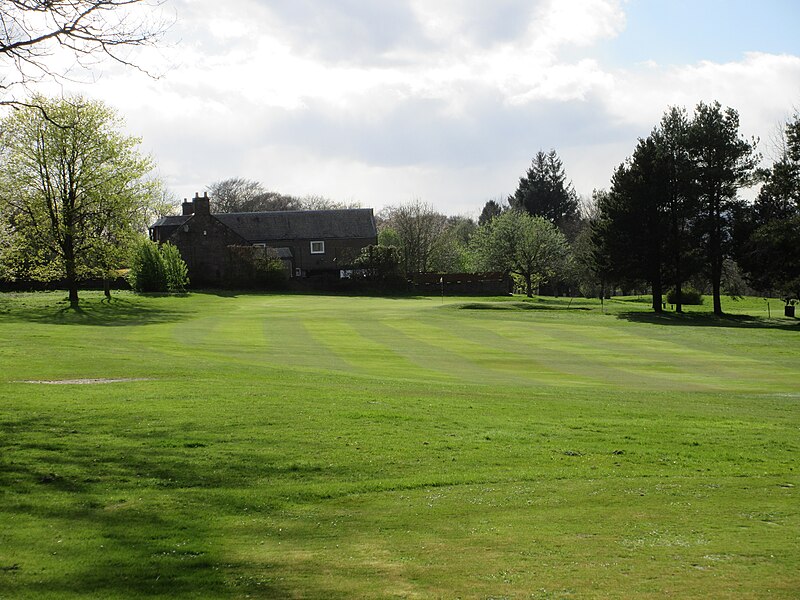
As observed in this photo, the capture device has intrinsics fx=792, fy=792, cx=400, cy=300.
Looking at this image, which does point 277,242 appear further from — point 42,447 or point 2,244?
point 42,447

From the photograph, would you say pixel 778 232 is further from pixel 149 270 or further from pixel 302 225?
pixel 302 225

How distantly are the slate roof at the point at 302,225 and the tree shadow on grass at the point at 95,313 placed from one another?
42408mm

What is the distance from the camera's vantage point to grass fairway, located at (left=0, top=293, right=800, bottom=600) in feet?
20.0

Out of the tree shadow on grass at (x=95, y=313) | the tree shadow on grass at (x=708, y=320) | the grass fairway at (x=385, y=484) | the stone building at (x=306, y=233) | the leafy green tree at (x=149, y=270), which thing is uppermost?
the stone building at (x=306, y=233)

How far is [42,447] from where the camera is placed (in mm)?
10180

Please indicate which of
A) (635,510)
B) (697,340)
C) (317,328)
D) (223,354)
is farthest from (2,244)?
(635,510)

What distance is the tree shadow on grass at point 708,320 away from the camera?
49844mm

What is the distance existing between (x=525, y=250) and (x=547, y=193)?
112 ft

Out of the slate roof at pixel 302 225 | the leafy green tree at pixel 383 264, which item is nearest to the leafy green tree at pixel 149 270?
the leafy green tree at pixel 383 264

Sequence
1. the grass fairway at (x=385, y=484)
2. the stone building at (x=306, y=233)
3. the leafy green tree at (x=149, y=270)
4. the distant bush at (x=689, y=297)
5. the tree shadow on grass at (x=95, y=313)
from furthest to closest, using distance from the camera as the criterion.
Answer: the stone building at (x=306, y=233) < the distant bush at (x=689, y=297) < the leafy green tree at (x=149, y=270) < the tree shadow on grass at (x=95, y=313) < the grass fairway at (x=385, y=484)

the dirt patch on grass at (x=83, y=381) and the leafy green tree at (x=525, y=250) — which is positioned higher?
the leafy green tree at (x=525, y=250)

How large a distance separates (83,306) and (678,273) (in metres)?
41.7

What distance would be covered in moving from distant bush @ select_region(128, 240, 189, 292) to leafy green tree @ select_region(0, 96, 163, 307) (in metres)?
12.2

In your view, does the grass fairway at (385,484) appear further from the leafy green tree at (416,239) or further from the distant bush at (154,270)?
the leafy green tree at (416,239)
